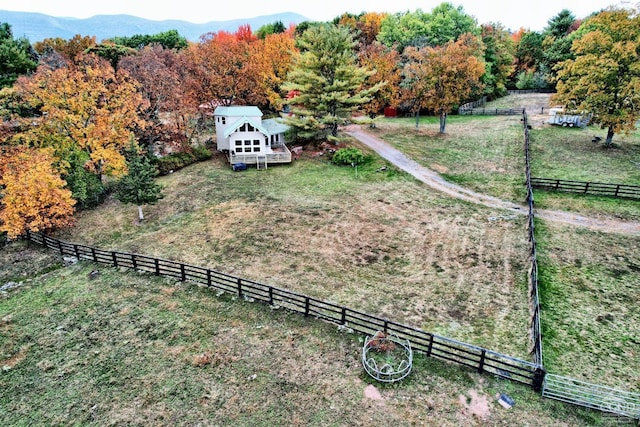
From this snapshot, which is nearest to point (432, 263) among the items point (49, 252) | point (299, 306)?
point (299, 306)

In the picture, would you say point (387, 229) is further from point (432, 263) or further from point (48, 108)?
point (48, 108)

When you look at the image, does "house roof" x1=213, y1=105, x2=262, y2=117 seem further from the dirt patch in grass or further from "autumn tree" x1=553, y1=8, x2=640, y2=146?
"autumn tree" x1=553, y1=8, x2=640, y2=146

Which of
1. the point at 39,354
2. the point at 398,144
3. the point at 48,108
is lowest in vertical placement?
the point at 39,354

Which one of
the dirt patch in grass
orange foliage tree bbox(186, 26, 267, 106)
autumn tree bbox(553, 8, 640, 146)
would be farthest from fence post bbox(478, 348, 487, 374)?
orange foliage tree bbox(186, 26, 267, 106)

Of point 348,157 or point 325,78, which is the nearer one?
point 348,157

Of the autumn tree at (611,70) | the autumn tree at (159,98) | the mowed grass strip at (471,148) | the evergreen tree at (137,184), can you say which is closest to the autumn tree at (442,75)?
the mowed grass strip at (471,148)

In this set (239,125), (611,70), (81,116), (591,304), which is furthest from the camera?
(239,125)

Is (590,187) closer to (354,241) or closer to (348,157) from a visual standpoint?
(354,241)

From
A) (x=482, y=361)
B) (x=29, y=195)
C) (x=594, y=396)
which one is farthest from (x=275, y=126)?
(x=594, y=396)
